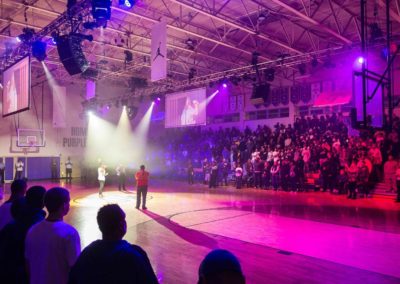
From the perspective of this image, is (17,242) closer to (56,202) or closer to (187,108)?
(56,202)

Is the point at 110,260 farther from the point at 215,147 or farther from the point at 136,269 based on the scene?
the point at 215,147

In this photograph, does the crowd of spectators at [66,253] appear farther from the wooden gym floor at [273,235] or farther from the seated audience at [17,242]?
the wooden gym floor at [273,235]

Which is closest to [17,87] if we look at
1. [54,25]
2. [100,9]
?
[54,25]

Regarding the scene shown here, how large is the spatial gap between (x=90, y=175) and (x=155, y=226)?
1664 centimetres

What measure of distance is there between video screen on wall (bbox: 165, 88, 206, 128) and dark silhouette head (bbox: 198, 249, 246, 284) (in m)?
15.5

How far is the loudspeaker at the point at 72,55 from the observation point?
407 inches

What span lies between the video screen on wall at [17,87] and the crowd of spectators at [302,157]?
10.4 metres

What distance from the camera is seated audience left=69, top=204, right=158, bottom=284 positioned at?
1913mm

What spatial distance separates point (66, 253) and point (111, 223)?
69 cm

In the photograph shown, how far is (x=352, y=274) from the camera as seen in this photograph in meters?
5.24

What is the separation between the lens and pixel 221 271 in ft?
4.45

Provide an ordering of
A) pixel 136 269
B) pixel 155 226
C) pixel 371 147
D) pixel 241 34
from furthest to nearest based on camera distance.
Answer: pixel 241 34
pixel 371 147
pixel 155 226
pixel 136 269

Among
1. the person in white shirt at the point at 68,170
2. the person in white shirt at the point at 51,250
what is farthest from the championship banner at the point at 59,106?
the person in white shirt at the point at 51,250

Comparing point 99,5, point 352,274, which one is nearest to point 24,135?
point 99,5
